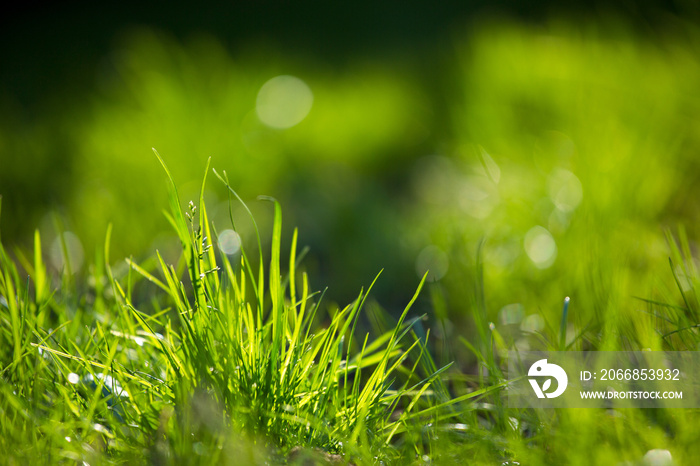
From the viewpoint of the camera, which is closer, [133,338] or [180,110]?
[133,338]

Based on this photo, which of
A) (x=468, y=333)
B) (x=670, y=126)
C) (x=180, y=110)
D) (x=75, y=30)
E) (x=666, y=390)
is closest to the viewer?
(x=666, y=390)

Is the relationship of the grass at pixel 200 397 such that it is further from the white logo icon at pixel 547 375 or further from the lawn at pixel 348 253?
the white logo icon at pixel 547 375

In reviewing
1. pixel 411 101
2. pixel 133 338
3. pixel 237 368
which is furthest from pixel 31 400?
pixel 411 101

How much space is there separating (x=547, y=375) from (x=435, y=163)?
1194 mm

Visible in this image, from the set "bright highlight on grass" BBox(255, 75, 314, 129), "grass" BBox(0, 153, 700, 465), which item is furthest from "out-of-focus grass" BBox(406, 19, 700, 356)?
"bright highlight on grass" BBox(255, 75, 314, 129)

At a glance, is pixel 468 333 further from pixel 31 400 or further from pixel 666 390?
pixel 31 400

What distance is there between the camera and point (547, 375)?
0.63m

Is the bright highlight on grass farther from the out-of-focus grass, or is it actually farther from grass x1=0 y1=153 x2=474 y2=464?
grass x1=0 y1=153 x2=474 y2=464

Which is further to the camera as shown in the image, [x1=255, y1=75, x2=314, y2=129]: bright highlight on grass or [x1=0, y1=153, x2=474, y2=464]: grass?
[x1=255, y1=75, x2=314, y2=129]: bright highlight on grass

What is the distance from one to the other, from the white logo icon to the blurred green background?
88 millimetres

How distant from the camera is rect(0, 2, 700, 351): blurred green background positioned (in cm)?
97

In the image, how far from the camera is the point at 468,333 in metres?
0.95

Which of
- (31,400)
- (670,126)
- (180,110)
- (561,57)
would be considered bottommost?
(31,400)

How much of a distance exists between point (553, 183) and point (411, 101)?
1.04 m
